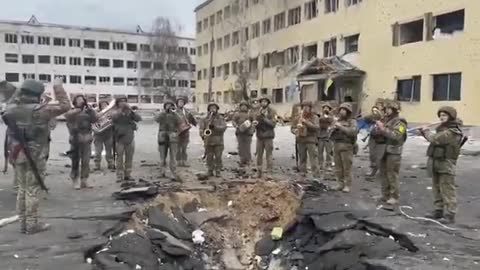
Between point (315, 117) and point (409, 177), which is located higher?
point (315, 117)

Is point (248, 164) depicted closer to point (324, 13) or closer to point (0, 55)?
point (324, 13)

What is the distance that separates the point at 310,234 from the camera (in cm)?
816

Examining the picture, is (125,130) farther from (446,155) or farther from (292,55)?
(292,55)

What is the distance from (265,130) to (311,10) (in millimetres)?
28547

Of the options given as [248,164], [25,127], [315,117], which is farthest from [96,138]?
[25,127]

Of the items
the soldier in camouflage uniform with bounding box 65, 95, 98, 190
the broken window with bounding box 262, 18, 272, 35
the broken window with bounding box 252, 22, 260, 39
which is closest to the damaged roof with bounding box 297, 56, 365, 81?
the broken window with bounding box 262, 18, 272, 35

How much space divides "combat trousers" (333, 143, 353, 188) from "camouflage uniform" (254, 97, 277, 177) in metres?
2.21

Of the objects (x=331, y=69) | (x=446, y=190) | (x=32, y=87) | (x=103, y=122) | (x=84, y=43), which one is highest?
(x=84, y=43)

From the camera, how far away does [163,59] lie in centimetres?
8200

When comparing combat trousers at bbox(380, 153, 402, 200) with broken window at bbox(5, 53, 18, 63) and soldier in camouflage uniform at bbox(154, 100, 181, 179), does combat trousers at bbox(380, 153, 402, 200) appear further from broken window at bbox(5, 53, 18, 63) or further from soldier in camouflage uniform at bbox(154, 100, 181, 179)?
broken window at bbox(5, 53, 18, 63)

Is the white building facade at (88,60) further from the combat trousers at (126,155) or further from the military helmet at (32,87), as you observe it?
the military helmet at (32,87)

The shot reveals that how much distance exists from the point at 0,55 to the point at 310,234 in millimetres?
82143

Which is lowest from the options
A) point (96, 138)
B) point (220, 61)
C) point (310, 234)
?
point (310, 234)

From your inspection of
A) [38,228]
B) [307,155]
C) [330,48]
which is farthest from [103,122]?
[330,48]
